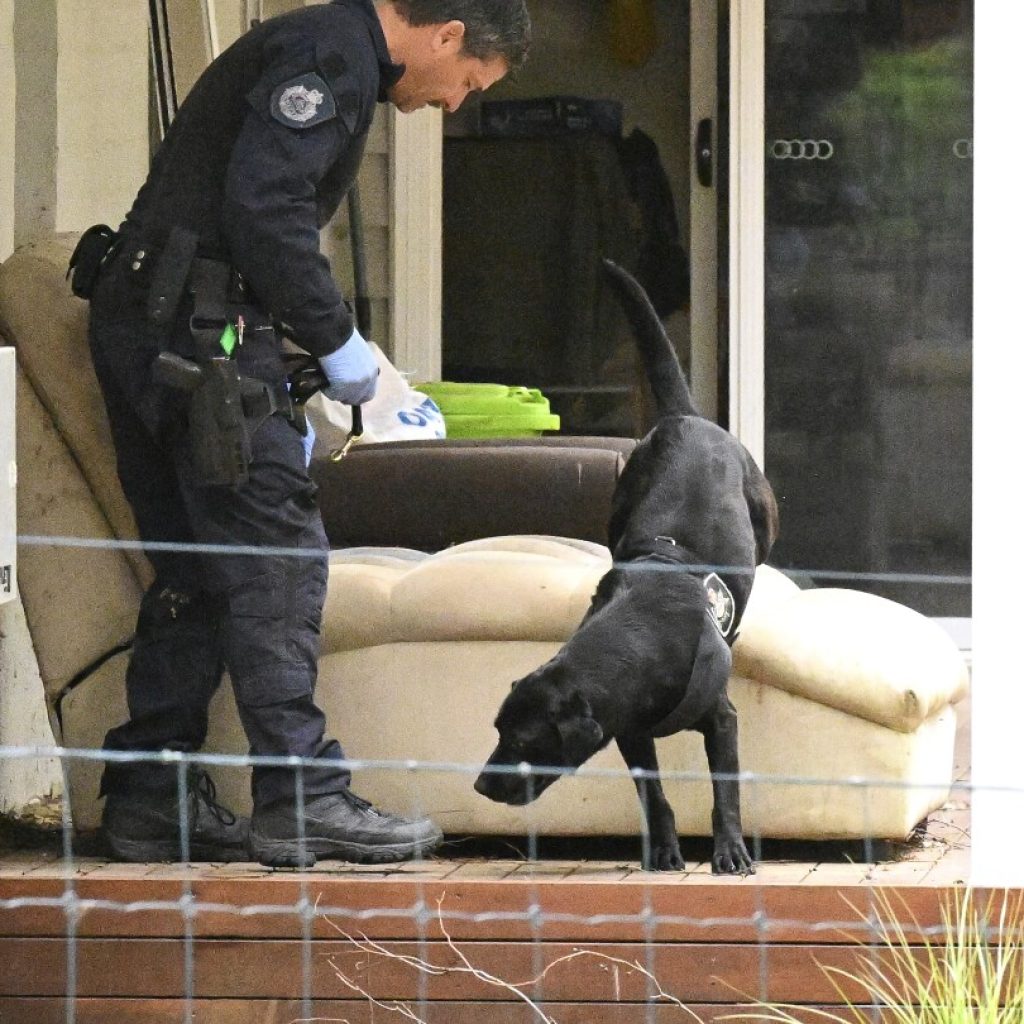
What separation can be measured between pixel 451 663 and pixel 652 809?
0.45m

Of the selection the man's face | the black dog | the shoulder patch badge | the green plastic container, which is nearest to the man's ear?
the man's face

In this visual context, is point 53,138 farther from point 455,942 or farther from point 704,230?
point 704,230

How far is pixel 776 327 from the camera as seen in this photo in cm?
655

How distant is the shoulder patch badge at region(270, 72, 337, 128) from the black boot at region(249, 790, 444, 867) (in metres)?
1.10

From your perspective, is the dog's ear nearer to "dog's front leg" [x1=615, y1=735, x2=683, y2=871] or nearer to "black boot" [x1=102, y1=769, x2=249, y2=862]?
"dog's front leg" [x1=615, y1=735, x2=683, y2=871]

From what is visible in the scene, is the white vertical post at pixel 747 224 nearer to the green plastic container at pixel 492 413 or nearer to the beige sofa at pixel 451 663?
the green plastic container at pixel 492 413

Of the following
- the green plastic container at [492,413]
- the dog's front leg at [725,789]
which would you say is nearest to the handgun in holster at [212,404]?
the dog's front leg at [725,789]

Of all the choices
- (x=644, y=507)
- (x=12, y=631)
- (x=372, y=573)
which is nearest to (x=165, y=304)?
(x=372, y=573)

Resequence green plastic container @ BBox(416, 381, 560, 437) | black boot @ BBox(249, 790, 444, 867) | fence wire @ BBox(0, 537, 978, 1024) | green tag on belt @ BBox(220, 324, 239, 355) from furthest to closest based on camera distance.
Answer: green plastic container @ BBox(416, 381, 560, 437) < black boot @ BBox(249, 790, 444, 867) < green tag on belt @ BBox(220, 324, 239, 355) < fence wire @ BBox(0, 537, 978, 1024)

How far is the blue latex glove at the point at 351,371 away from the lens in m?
3.12

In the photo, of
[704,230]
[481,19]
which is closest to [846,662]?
[481,19]

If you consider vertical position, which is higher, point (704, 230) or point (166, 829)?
point (704, 230)

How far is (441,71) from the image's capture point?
3.23m

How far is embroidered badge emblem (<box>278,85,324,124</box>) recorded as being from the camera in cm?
302
